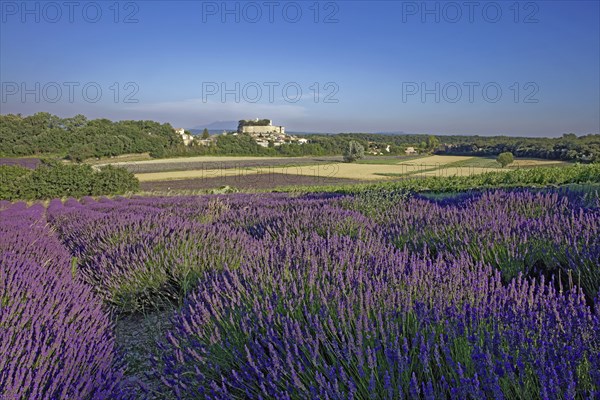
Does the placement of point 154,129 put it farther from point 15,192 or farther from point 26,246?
point 26,246

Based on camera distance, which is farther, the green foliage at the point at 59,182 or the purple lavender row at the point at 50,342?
the green foliage at the point at 59,182

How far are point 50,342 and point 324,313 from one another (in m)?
1.19

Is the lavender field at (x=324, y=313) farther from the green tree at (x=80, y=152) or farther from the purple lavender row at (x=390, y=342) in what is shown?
the green tree at (x=80, y=152)

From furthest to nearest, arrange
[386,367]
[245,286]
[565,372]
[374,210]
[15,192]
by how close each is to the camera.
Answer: [15,192], [374,210], [245,286], [386,367], [565,372]

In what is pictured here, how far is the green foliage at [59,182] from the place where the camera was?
1911 cm

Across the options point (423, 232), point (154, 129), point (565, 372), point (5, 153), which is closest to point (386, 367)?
point (565, 372)

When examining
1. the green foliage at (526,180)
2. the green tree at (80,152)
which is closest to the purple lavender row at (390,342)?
the green foliage at (526,180)

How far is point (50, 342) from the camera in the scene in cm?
179

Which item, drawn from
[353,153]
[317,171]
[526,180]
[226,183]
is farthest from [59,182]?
[353,153]

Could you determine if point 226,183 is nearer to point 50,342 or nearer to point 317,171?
point 317,171

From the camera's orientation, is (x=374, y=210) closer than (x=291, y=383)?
No

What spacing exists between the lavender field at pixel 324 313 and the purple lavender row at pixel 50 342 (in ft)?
0.04

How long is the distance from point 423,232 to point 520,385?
90.3 inches

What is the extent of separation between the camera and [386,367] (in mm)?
1368
